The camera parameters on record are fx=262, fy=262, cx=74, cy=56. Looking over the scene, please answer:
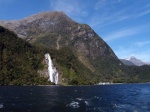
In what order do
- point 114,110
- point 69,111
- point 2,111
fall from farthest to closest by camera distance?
point 114,110 < point 69,111 < point 2,111

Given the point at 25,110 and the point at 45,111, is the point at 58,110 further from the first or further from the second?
the point at 25,110

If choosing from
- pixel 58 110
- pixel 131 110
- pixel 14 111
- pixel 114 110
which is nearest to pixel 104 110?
pixel 114 110

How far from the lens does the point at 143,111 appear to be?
94062 mm

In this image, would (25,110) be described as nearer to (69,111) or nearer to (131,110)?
(69,111)

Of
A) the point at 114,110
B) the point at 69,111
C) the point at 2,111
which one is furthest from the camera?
the point at 114,110

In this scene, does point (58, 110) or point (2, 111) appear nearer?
point (2, 111)

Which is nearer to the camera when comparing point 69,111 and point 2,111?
point 2,111

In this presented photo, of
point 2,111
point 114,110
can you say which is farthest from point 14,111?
point 114,110

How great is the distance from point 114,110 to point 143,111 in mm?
10326

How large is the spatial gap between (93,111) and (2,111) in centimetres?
3074

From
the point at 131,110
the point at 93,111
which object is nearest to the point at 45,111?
the point at 93,111

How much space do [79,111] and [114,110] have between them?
14188mm

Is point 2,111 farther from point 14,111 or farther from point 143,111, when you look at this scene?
point 143,111

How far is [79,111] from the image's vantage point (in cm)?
9062
